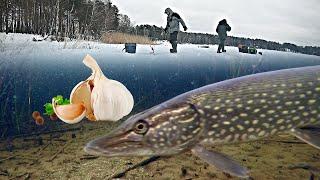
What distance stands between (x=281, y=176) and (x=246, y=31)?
89cm

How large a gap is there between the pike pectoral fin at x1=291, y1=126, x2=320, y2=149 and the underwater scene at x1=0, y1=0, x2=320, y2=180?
0.39m

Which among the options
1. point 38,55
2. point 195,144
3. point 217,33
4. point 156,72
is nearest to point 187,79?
point 156,72

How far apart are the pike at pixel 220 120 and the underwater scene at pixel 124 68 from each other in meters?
0.41

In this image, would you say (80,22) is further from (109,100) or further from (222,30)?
(222,30)

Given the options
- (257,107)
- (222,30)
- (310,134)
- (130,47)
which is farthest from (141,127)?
(222,30)

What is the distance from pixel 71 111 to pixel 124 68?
417mm

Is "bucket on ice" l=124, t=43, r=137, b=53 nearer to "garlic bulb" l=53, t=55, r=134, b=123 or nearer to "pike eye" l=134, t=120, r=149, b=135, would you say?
"garlic bulb" l=53, t=55, r=134, b=123

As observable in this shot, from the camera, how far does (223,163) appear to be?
1.49 m

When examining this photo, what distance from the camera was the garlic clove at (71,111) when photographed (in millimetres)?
2205

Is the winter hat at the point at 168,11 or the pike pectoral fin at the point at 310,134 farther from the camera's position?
the winter hat at the point at 168,11

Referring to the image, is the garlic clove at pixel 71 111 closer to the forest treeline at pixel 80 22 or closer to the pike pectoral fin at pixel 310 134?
the forest treeline at pixel 80 22

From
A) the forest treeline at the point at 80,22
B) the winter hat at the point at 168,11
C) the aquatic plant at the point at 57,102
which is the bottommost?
the aquatic plant at the point at 57,102

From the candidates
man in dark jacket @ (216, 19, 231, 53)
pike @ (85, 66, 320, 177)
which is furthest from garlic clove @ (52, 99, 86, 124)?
man in dark jacket @ (216, 19, 231, 53)

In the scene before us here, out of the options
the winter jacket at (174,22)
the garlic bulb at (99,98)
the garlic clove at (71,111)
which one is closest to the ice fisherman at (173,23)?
the winter jacket at (174,22)
